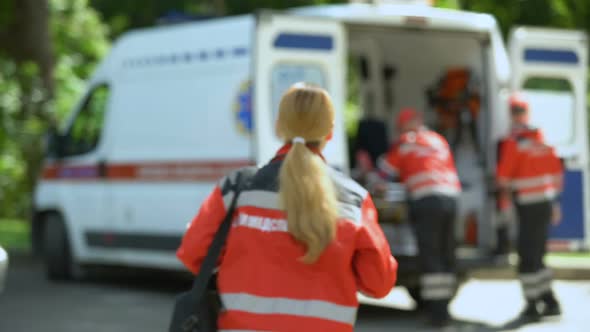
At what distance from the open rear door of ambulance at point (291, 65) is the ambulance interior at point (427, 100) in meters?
0.52

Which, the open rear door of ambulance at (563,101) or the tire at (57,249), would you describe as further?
the tire at (57,249)

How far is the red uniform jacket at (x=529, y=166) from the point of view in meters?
10.5

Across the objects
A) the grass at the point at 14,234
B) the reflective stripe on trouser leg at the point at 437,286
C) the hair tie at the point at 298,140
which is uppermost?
the hair tie at the point at 298,140

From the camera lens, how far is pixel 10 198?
19938 millimetres

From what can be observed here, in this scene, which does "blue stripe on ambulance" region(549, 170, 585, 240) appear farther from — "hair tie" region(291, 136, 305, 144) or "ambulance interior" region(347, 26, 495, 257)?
"hair tie" region(291, 136, 305, 144)

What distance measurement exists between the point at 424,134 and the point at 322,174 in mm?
6455

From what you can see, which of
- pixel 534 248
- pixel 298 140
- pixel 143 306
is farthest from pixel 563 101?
pixel 298 140

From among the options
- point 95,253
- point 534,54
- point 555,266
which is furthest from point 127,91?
point 555,266

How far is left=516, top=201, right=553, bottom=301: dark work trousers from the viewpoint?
34.4 ft

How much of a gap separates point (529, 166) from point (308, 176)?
6805 millimetres

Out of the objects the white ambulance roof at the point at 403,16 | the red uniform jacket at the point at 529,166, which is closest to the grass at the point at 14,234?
the white ambulance roof at the point at 403,16

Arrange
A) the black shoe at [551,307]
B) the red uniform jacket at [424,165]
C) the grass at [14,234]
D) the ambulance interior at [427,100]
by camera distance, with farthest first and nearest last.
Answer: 1. the grass at [14,234]
2. the ambulance interior at [427,100]
3. the black shoe at [551,307]
4. the red uniform jacket at [424,165]

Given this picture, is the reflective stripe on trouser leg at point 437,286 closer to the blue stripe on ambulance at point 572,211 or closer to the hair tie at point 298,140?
the blue stripe on ambulance at point 572,211

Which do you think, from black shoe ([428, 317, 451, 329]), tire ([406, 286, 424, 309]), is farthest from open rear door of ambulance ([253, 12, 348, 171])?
tire ([406, 286, 424, 309])
